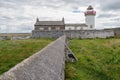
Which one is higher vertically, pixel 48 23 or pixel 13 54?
pixel 48 23

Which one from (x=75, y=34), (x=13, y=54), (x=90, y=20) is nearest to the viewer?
(x=13, y=54)

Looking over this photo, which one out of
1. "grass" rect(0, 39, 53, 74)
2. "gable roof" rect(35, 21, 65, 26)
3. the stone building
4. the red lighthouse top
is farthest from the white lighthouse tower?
"grass" rect(0, 39, 53, 74)

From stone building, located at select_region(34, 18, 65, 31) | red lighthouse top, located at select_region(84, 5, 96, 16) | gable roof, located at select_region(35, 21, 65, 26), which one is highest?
red lighthouse top, located at select_region(84, 5, 96, 16)

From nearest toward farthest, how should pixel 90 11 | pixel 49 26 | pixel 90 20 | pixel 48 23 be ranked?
pixel 49 26, pixel 48 23, pixel 90 20, pixel 90 11

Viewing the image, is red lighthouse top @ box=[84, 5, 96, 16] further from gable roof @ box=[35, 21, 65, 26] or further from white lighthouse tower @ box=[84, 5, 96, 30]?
gable roof @ box=[35, 21, 65, 26]

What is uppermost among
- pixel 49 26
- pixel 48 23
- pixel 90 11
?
pixel 90 11

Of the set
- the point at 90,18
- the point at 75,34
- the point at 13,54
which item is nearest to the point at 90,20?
the point at 90,18

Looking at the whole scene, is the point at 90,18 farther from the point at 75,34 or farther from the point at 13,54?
the point at 13,54

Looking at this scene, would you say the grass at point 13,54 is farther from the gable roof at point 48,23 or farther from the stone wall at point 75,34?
the gable roof at point 48,23

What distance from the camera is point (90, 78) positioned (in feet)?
46.9

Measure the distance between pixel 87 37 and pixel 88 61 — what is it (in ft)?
127

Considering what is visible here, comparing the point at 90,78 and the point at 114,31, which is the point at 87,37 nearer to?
the point at 114,31

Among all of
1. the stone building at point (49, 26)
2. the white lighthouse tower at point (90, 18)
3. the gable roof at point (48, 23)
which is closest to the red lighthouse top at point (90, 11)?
the white lighthouse tower at point (90, 18)

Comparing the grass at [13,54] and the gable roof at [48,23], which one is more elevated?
the gable roof at [48,23]
